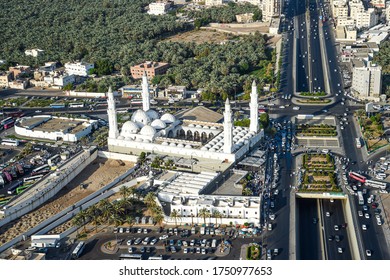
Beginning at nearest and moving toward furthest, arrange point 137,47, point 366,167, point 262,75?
point 366,167
point 262,75
point 137,47

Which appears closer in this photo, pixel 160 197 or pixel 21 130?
pixel 160 197

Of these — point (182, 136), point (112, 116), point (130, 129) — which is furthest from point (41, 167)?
point (182, 136)

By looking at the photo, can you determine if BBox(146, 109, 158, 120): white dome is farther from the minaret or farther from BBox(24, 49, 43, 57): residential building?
BBox(24, 49, 43, 57): residential building

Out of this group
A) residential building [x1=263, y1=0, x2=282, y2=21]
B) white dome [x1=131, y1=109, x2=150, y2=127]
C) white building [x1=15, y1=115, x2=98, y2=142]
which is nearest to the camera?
white dome [x1=131, y1=109, x2=150, y2=127]

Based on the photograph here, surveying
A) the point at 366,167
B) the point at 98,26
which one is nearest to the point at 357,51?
the point at 366,167

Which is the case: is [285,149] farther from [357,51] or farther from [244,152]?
[357,51]

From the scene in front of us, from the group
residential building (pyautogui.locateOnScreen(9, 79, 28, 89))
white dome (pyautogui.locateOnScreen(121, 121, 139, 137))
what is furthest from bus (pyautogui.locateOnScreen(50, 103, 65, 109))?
white dome (pyautogui.locateOnScreen(121, 121, 139, 137))

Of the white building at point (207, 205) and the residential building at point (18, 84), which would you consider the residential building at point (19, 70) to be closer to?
the residential building at point (18, 84)

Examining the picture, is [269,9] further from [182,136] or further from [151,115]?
[182,136]
